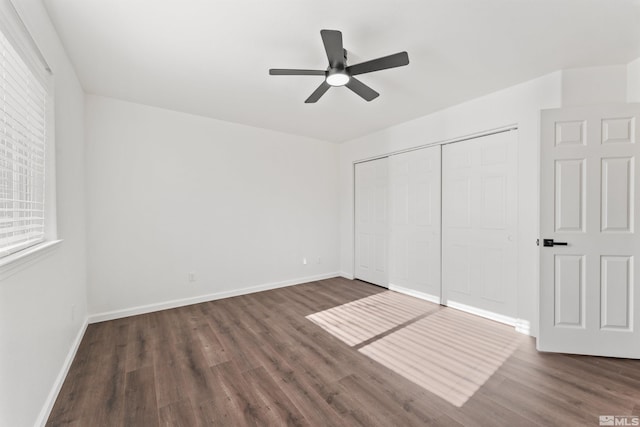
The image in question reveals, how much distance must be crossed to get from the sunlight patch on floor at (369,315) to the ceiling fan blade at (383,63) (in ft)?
8.04

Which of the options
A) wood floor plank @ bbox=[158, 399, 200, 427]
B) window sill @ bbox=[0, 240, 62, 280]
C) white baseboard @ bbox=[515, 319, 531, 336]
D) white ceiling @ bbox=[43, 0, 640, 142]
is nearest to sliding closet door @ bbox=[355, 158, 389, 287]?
white ceiling @ bbox=[43, 0, 640, 142]

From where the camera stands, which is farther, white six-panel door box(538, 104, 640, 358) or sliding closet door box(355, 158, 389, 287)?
sliding closet door box(355, 158, 389, 287)

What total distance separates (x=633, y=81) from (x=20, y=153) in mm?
4752

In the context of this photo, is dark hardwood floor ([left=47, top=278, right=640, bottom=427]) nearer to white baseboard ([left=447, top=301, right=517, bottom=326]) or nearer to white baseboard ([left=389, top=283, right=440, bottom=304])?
white baseboard ([left=447, top=301, right=517, bottom=326])

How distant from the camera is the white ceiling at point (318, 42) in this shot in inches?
70.0

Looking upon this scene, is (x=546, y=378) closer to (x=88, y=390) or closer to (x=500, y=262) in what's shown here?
(x=500, y=262)

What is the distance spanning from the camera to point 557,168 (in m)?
2.44

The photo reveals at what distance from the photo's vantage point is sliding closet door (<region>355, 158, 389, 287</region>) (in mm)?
4516

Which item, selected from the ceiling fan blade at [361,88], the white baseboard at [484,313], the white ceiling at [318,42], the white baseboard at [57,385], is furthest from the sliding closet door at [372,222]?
the white baseboard at [57,385]

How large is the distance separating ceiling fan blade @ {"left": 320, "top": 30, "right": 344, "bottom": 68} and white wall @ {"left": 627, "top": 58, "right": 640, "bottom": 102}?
2.69 metres

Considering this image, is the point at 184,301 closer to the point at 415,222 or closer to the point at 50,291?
the point at 50,291

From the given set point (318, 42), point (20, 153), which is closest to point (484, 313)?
point (318, 42)

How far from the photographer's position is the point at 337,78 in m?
2.15

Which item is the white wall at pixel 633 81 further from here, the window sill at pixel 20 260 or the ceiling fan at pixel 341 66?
the window sill at pixel 20 260
